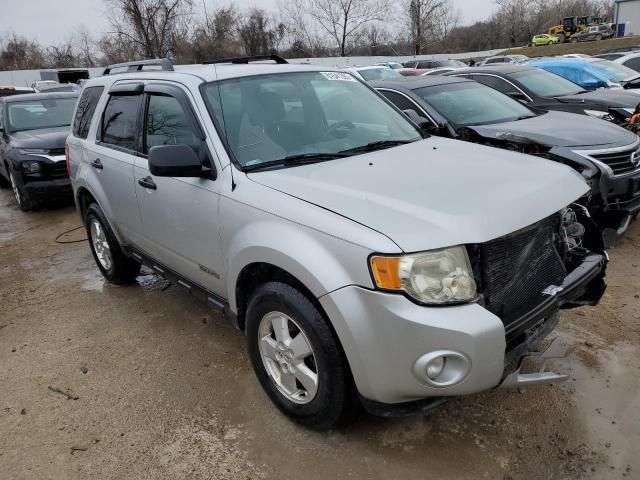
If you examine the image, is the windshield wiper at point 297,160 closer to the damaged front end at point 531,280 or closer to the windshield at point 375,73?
the damaged front end at point 531,280

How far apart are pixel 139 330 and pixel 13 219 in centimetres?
532

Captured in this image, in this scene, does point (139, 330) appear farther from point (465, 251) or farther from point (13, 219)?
point (13, 219)

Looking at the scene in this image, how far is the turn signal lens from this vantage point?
6.97ft

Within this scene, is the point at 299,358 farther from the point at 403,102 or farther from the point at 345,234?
the point at 403,102

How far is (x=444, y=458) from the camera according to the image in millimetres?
2572

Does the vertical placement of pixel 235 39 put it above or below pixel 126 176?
above

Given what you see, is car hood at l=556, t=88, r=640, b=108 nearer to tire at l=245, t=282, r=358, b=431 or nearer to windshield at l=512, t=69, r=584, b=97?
windshield at l=512, t=69, r=584, b=97

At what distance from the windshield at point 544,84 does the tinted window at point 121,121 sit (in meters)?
6.51

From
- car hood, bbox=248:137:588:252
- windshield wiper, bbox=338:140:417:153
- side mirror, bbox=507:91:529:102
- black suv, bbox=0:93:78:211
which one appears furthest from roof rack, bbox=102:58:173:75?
side mirror, bbox=507:91:529:102

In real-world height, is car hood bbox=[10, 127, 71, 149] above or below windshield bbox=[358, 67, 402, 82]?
below

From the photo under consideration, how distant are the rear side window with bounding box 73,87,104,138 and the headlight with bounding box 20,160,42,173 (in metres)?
3.39

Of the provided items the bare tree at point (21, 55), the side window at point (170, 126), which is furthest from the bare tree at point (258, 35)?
the side window at point (170, 126)

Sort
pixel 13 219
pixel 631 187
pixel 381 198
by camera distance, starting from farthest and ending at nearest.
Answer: pixel 13 219, pixel 631 187, pixel 381 198

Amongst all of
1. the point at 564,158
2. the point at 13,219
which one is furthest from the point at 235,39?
the point at 564,158
